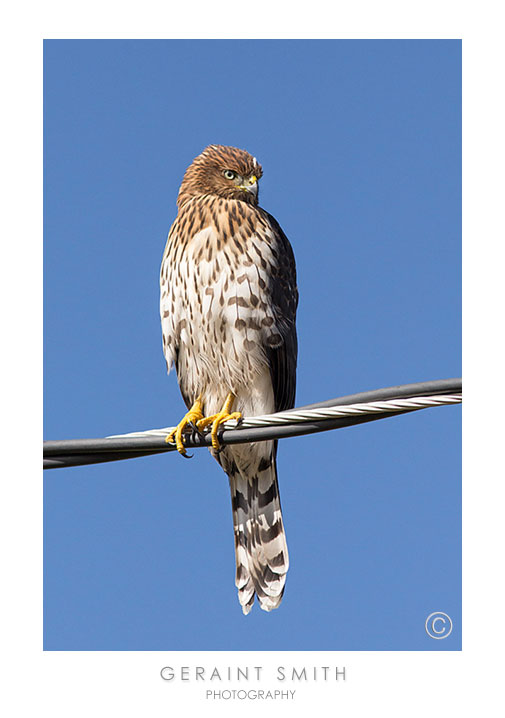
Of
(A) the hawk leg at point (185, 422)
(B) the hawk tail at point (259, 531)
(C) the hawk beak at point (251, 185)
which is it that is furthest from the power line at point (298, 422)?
(C) the hawk beak at point (251, 185)

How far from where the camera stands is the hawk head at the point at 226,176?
16.4 feet

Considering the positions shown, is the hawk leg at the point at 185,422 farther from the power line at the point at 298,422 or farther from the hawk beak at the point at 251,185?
the hawk beak at the point at 251,185

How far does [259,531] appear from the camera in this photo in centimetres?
485

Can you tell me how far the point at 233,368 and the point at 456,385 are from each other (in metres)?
2.06

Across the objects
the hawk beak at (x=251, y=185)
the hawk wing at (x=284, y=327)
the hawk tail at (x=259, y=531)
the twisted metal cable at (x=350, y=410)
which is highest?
the hawk beak at (x=251, y=185)

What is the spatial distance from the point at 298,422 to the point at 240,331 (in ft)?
5.73

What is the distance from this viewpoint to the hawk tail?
4.78m

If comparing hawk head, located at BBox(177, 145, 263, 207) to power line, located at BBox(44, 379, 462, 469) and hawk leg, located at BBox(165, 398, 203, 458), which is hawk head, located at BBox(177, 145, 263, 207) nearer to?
hawk leg, located at BBox(165, 398, 203, 458)

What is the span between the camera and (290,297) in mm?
4816

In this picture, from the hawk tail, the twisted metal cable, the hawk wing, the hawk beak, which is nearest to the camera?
the twisted metal cable

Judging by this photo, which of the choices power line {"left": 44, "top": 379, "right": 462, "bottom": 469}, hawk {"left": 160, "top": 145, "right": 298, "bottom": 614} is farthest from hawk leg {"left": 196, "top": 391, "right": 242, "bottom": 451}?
power line {"left": 44, "top": 379, "right": 462, "bottom": 469}

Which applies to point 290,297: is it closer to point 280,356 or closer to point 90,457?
point 280,356

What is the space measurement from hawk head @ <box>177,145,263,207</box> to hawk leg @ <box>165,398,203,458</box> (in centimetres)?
121

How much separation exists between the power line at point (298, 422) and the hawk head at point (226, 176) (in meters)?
2.27
